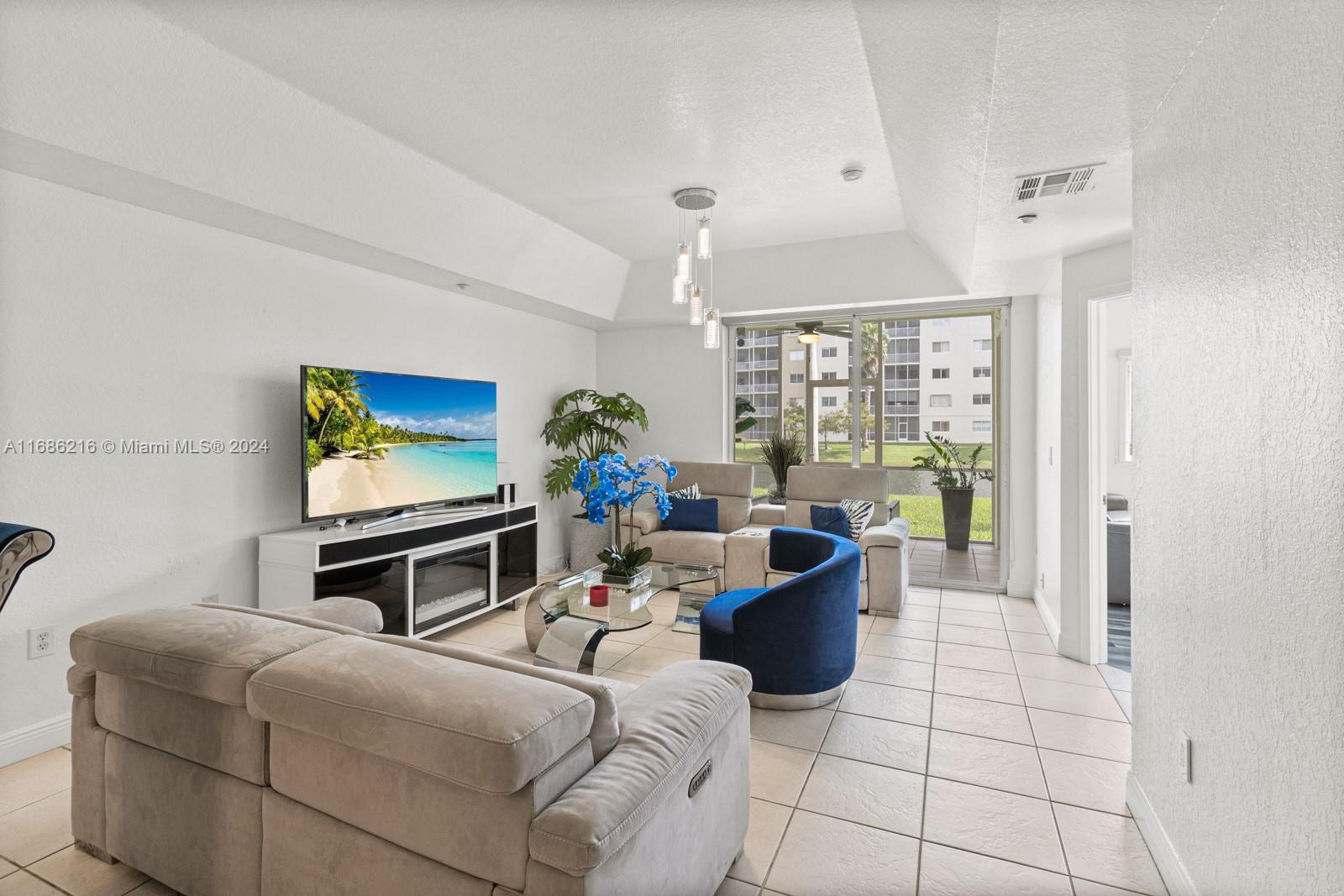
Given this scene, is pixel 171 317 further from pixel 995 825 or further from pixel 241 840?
pixel 995 825


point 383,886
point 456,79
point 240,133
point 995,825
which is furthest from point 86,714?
point 995,825

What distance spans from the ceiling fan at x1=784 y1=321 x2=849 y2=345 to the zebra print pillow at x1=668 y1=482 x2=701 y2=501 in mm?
1627

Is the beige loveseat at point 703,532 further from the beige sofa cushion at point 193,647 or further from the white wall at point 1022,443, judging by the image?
the beige sofa cushion at point 193,647

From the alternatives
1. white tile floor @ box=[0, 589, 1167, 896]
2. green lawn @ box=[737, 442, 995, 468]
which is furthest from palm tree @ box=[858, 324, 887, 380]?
white tile floor @ box=[0, 589, 1167, 896]

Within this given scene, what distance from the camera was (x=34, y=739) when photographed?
2.58 meters

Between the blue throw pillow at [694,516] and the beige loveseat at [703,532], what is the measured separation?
0.25 ft

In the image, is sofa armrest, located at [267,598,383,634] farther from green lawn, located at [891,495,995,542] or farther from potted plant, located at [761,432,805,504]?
green lawn, located at [891,495,995,542]

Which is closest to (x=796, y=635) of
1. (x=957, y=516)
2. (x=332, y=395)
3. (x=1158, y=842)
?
(x=1158, y=842)

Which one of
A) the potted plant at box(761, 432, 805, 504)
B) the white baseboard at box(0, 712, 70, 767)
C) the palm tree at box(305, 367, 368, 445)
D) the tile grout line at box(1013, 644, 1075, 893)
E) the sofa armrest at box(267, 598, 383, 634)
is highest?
the palm tree at box(305, 367, 368, 445)

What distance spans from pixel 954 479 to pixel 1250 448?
4186mm

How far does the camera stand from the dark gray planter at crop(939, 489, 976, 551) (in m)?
5.39

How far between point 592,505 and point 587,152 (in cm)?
182

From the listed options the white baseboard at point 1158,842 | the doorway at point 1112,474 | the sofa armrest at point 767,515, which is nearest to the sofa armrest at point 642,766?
the white baseboard at point 1158,842

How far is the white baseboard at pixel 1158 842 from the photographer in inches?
68.3
